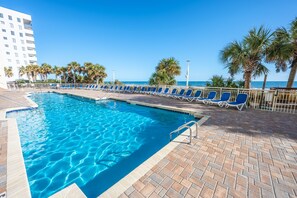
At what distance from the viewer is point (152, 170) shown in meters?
2.26

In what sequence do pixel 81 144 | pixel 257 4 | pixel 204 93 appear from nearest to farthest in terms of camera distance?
1. pixel 81 144
2. pixel 257 4
3. pixel 204 93

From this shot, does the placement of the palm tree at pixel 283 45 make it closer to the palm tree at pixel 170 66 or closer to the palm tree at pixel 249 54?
the palm tree at pixel 249 54

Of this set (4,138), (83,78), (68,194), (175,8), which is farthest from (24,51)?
(68,194)

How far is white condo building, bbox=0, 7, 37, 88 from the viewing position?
116 ft

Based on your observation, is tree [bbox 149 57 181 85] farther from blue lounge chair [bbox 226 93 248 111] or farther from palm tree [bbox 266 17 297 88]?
palm tree [bbox 266 17 297 88]

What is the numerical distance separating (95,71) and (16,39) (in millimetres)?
31417

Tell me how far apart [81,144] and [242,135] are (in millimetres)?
4992

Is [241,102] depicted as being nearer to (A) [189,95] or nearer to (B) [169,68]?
(A) [189,95]

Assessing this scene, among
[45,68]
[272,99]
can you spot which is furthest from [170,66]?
[45,68]

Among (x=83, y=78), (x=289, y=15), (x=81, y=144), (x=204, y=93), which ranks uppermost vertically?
(x=289, y=15)

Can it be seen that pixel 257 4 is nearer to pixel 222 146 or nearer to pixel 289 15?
pixel 289 15

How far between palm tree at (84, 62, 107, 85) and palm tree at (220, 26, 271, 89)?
24.5 m

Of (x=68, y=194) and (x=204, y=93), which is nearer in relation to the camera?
(x=68, y=194)

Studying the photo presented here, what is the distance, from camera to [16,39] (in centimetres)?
3778
